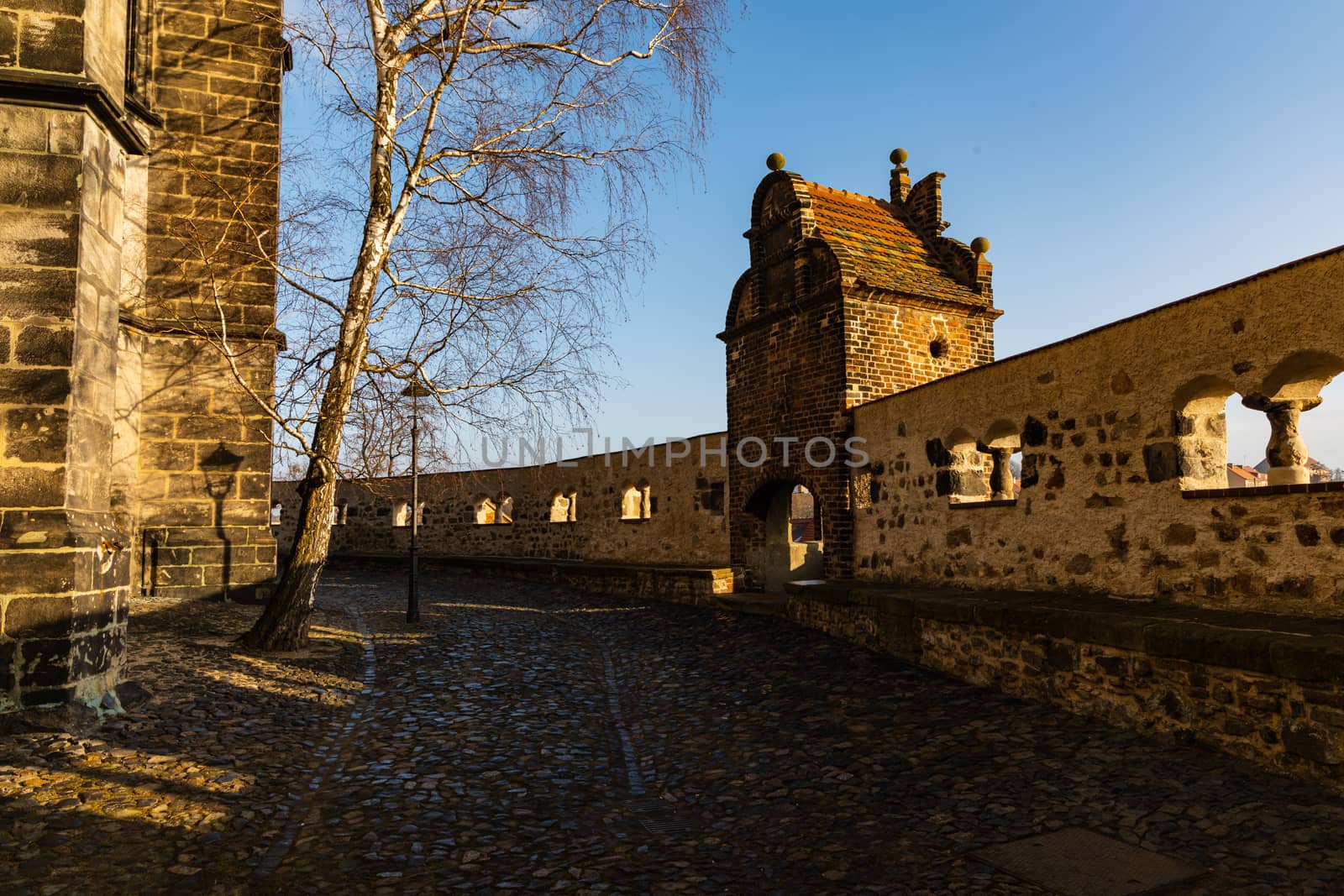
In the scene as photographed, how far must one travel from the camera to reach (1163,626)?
16.8ft

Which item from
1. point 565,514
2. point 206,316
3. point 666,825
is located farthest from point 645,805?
point 565,514

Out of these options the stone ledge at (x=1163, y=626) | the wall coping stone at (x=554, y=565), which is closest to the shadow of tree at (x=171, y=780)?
the stone ledge at (x=1163, y=626)

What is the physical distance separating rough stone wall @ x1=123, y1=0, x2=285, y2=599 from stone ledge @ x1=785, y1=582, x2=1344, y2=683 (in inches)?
295

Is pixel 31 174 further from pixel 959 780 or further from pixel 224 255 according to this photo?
pixel 959 780

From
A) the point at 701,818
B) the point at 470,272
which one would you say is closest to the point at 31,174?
the point at 470,272

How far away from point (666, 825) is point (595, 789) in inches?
27.2

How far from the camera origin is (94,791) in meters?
4.01

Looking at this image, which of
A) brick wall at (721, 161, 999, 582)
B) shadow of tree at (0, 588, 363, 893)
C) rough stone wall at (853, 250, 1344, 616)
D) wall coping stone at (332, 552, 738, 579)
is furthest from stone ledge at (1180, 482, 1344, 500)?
wall coping stone at (332, 552, 738, 579)

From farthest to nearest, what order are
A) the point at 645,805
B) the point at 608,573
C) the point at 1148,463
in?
the point at 608,573, the point at 1148,463, the point at 645,805

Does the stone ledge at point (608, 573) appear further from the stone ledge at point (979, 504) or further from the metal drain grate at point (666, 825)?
the metal drain grate at point (666, 825)

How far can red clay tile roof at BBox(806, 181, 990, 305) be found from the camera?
11.6 meters

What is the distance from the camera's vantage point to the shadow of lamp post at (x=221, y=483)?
9.70 m

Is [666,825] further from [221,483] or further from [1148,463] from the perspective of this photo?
[221,483]

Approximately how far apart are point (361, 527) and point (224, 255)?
15980 millimetres
